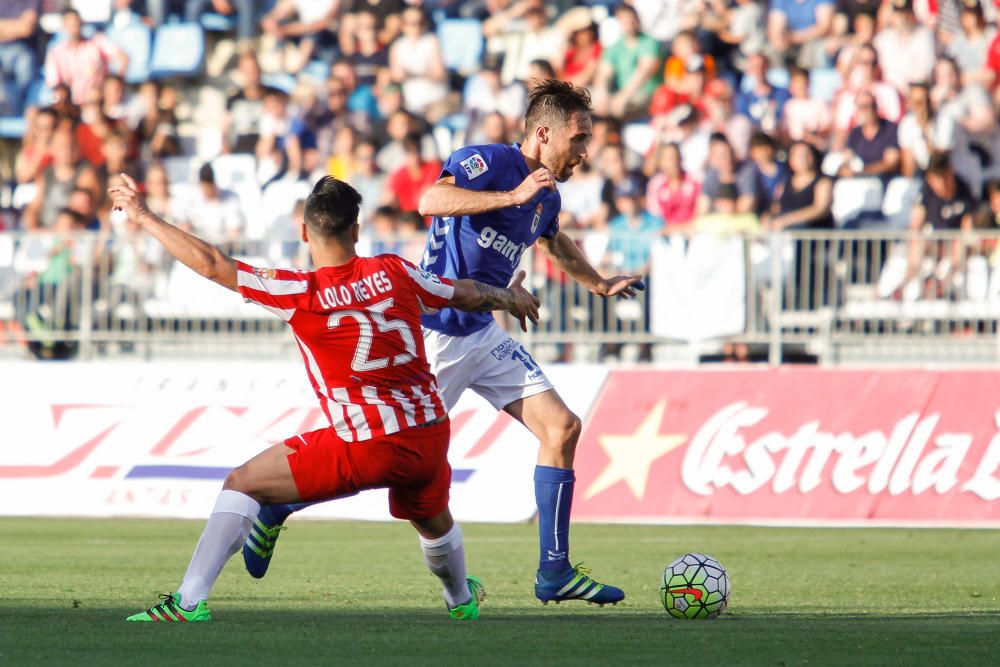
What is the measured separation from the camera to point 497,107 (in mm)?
17969

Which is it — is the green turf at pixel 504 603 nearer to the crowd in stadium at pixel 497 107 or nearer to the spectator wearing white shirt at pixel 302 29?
the crowd in stadium at pixel 497 107

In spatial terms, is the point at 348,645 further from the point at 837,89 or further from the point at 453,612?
the point at 837,89

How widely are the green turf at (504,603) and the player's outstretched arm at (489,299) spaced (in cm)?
130

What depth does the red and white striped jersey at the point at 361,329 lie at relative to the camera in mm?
6266

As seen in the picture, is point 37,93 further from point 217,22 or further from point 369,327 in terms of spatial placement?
point 369,327

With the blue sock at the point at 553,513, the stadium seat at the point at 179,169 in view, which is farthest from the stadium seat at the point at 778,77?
the blue sock at the point at 553,513

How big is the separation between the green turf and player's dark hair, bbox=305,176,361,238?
1.56 meters

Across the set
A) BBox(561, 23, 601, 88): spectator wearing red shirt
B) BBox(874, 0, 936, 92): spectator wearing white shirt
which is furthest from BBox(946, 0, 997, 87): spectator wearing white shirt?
BBox(561, 23, 601, 88): spectator wearing red shirt

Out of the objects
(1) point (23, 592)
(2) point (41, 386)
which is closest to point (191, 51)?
(2) point (41, 386)

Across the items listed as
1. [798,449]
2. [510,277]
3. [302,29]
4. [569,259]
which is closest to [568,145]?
[510,277]

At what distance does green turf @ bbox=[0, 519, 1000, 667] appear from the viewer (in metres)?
5.54

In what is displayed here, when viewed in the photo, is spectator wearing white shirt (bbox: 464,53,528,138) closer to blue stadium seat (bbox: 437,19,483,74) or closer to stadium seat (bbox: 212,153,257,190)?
blue stadium seat (bbox: 437,19,483,74)

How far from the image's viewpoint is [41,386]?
1388cm

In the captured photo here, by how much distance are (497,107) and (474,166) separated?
10.7 m
